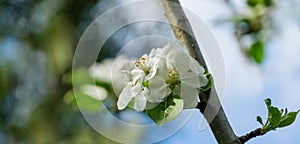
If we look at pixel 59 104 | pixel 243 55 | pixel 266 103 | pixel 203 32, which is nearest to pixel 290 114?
pixel 266 103

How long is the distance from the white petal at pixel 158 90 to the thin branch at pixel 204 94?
0.03m

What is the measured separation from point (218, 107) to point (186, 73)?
39 mm

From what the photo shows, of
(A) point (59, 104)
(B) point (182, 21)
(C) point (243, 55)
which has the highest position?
(B) point (182, 21)

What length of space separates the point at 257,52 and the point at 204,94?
28 cm

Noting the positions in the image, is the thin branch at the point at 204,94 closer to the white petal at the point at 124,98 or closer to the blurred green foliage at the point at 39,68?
the white petal at the point at 124,98

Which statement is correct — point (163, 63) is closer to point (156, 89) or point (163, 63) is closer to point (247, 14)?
point (156, 89)

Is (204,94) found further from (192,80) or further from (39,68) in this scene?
(39,68)

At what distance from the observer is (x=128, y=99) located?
1.37 ft

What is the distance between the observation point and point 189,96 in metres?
0.41

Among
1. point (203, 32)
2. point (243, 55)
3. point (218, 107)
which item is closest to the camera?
point (218, 107)

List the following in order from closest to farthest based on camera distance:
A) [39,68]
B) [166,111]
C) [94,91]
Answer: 1. [166,111]
2. [94,91]
3. [39,68]

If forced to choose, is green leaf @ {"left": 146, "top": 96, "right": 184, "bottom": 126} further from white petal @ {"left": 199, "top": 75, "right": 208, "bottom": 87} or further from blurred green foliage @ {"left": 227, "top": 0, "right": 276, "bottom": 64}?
blurred green foliage @ {"left": 227, "top": 0, "right": 276, "bottom": 64}

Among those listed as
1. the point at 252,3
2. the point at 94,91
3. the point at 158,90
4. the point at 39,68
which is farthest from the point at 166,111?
the point at 39,68

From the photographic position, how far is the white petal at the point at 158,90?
1.33ft
